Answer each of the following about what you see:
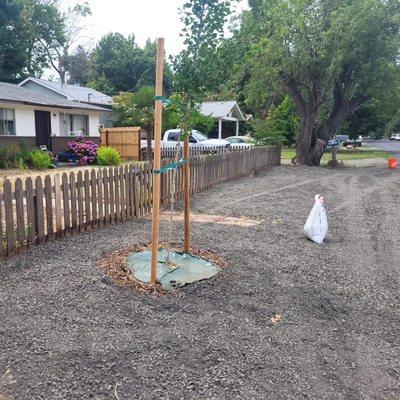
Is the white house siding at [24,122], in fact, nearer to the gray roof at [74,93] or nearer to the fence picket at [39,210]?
the gray roof at [74,93]

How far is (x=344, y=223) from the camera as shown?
7.78 m

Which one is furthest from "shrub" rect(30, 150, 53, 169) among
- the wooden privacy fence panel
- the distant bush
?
the wooden privacy fence panel

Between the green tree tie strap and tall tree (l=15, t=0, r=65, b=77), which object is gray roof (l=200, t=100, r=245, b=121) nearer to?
tall tree (l=15, t=0, r=65, b=77)

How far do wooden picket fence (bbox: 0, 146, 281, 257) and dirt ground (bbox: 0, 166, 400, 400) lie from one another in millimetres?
250

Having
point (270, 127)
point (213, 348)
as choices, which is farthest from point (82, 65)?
point (213, 348)

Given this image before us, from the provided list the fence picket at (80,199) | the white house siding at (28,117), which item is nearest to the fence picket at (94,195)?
the fence picket at (80,199)

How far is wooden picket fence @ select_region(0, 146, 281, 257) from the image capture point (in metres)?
5.00

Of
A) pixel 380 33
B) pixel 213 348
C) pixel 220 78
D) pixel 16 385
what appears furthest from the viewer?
pixel 380 33

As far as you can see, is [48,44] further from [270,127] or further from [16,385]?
[16,385]

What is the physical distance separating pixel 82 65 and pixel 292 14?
4448 centimetres

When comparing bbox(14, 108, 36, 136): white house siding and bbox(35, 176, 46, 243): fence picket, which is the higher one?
bbox(14, 108, 36, 136): white house siding

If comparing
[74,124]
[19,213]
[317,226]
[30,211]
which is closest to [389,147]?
[74,124]

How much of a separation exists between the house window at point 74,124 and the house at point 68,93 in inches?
178

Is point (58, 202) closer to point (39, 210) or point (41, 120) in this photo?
point (39, 210)
